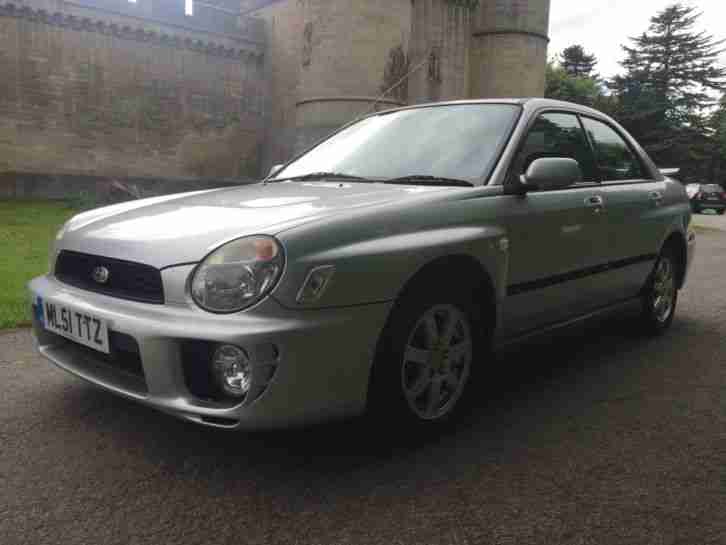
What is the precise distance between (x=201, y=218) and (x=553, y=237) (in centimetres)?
180

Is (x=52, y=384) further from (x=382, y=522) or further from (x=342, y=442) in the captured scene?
(x=382, y=522)

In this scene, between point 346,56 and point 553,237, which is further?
point 346,56

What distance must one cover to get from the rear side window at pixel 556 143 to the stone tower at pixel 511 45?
2621 centimetres

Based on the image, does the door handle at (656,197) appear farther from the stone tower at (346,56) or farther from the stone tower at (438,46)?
the stone tower at (438,46)

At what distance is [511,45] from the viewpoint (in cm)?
2869

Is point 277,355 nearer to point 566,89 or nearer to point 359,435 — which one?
point 359,435

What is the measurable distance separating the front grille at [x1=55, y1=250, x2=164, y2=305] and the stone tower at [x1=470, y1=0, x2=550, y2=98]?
28.1 meters

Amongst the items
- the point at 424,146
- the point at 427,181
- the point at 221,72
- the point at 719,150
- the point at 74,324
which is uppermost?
the point at 221,72

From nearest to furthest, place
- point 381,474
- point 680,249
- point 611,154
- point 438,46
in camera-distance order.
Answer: point 381,474
point 611,154
point 680,249
point 438,46

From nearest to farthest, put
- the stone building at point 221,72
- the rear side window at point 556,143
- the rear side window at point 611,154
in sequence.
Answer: the rear side window at point 556,143
the rear side window at point 611,154
the stone building at point 221,72

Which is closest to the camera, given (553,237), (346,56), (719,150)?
(553,237)

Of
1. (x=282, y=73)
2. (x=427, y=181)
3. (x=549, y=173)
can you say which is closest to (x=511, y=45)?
(x=282, y=73)

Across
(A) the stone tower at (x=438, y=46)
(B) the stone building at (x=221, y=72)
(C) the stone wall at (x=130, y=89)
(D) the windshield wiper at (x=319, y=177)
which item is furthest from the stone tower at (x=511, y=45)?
(D) the windshield wiper at (x=319, y=177)

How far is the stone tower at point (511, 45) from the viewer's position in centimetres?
2848
